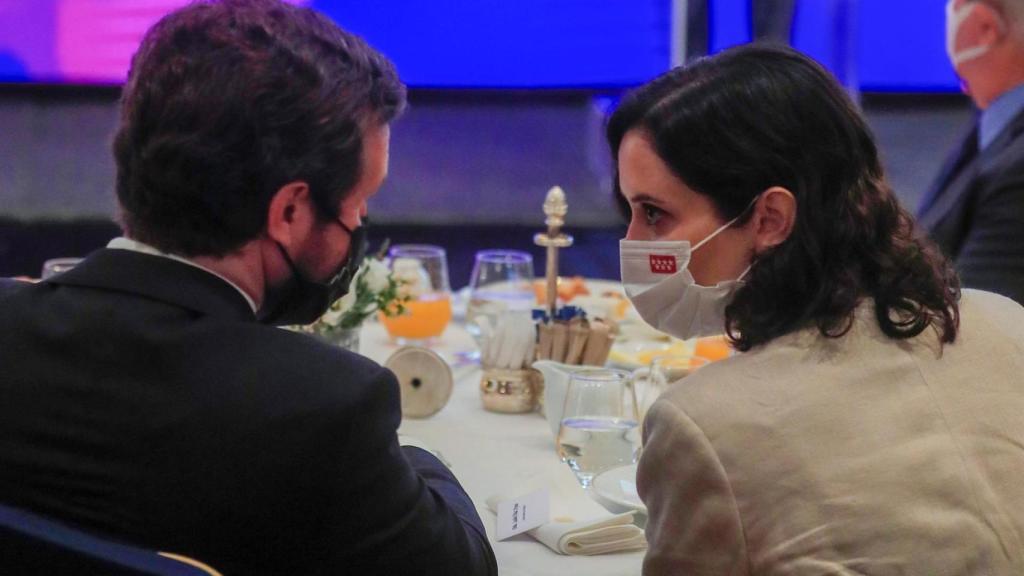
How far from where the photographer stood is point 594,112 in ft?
15.3

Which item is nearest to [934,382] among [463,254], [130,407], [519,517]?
[519,517]

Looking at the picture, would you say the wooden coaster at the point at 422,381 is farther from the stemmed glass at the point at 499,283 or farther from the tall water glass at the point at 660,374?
the stemmed glass at the point at 499,283

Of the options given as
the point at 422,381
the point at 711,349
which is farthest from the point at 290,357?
the point at 711,349

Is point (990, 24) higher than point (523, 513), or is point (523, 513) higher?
point (990, 24)


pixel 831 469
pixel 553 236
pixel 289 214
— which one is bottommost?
pixel 553 236

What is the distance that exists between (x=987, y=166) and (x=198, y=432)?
2173mm

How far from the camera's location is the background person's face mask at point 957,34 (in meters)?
2.95

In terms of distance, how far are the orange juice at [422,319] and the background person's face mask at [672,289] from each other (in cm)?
92

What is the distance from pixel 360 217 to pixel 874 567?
0.66 meters

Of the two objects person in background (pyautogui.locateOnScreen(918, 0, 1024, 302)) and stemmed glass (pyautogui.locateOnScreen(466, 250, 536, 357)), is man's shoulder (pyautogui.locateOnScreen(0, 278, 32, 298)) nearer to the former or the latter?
stemmed glass (pyautogui.locateOnScreen(466, 250, 536, 357))

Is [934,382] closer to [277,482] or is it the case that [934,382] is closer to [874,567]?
[874,567]

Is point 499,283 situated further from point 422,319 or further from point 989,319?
point 989,319

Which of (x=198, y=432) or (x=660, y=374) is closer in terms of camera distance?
(x=198, y=432)

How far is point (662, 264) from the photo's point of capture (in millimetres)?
1479
